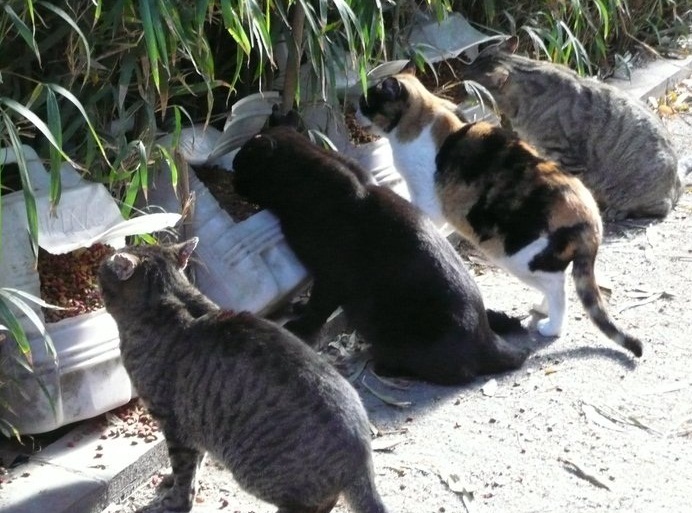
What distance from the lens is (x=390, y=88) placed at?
5.61 metres

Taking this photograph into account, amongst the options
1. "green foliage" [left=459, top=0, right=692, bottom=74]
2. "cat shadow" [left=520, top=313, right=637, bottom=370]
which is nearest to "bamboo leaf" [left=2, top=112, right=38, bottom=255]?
"cat shadow" [left=520, top=313, right=637, bottom=370]

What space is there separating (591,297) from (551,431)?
0.82 metres

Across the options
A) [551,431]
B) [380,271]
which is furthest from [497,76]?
[551,431]

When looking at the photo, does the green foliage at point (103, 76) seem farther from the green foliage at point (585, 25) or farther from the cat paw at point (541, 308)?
the green foliage at point (585, 25)

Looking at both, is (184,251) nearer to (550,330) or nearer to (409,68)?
(550,330)

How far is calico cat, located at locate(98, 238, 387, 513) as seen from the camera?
11.4ft

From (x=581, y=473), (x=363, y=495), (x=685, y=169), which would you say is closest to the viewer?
(x=363, y=495)

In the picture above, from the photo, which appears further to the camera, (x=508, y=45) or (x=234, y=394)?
(x=508, y=45)

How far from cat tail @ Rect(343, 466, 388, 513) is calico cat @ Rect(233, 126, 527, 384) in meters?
1.24

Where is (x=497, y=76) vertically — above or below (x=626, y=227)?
above

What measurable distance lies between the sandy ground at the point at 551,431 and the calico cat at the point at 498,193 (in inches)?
9.0

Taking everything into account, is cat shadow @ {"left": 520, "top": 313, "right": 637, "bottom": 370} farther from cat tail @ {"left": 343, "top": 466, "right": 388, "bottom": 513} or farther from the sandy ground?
cat tail @ {"left": 343, "top": 466, "right": 388, "bottom": 513}

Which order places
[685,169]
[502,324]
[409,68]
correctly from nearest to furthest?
1. [502,324]
2. [409,68]
3. [685,169]

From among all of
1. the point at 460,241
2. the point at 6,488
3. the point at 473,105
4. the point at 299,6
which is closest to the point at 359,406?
the point at 6,488
